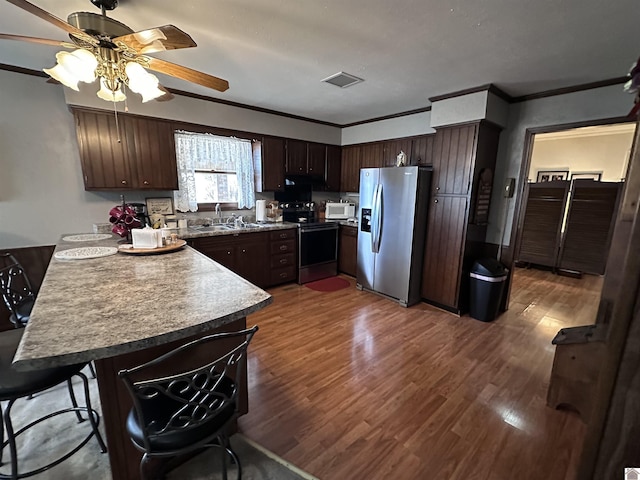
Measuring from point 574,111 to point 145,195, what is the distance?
483 centimetres

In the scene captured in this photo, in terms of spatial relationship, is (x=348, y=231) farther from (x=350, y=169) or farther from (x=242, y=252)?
(x=242, y=252)

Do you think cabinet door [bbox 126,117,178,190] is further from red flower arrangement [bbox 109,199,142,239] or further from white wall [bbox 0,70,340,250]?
red flower arrangement [bbox 109,199,142,239]

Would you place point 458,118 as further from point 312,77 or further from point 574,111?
point 312,77

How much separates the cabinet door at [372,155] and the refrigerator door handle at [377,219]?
868mm

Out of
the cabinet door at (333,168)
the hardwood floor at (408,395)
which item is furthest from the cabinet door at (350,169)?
the hardwood floor at (408,395)

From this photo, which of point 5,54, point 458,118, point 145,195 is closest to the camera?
point 5,54

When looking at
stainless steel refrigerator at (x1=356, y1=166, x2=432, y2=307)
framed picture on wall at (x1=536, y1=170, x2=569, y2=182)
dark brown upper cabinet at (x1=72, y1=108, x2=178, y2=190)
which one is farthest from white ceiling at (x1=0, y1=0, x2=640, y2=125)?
framed picture on wall at (x1=536, y1=170, x2=569, y2=182)

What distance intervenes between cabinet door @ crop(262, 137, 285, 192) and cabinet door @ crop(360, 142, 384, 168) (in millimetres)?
1357

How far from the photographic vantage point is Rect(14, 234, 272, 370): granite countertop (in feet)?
→ 2.99

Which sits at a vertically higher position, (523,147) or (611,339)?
(523,147)

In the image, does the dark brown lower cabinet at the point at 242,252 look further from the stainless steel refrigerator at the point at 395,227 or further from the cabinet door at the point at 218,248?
the stainless steel refrigerator at the point at 395,227

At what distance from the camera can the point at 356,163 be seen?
4.76 metres

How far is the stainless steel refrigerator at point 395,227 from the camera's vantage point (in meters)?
3.44

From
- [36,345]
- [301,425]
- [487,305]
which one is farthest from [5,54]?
[487,305]
